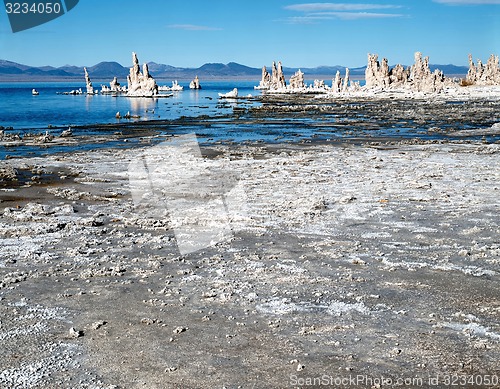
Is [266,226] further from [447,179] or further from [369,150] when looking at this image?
[369,150]

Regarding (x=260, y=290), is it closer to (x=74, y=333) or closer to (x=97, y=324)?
(x=97, y=324)

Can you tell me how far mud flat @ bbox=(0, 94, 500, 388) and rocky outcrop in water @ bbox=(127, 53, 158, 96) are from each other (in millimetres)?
124927

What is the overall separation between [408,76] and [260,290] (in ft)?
494

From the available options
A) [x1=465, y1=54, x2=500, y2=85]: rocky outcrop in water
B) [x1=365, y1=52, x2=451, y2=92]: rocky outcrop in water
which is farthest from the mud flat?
[x1=465, y1=54, x2=500, y2=85]: rocky outcrop in water

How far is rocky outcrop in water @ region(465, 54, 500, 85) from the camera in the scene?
134 m

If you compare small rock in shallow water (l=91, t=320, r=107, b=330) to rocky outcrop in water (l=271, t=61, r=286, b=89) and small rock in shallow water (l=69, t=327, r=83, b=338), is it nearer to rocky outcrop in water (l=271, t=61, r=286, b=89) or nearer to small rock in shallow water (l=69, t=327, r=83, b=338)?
small rock in shallow water (l=69, t=327, r=83, b=338)

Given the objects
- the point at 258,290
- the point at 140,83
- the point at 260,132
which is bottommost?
the point at 258,290

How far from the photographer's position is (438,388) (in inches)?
255

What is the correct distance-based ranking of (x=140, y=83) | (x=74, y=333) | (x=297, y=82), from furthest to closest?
(x=297, y=82) < (x=140, y=83) < (x=74, y=333)

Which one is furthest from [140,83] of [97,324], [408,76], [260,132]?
[97,324]

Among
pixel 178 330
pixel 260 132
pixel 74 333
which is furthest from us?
pixel 260 132

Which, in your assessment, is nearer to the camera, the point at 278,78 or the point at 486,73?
the point at 486,73

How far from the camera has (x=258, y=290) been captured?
962 cm

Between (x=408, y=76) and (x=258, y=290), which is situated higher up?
(x=408, y=76)
